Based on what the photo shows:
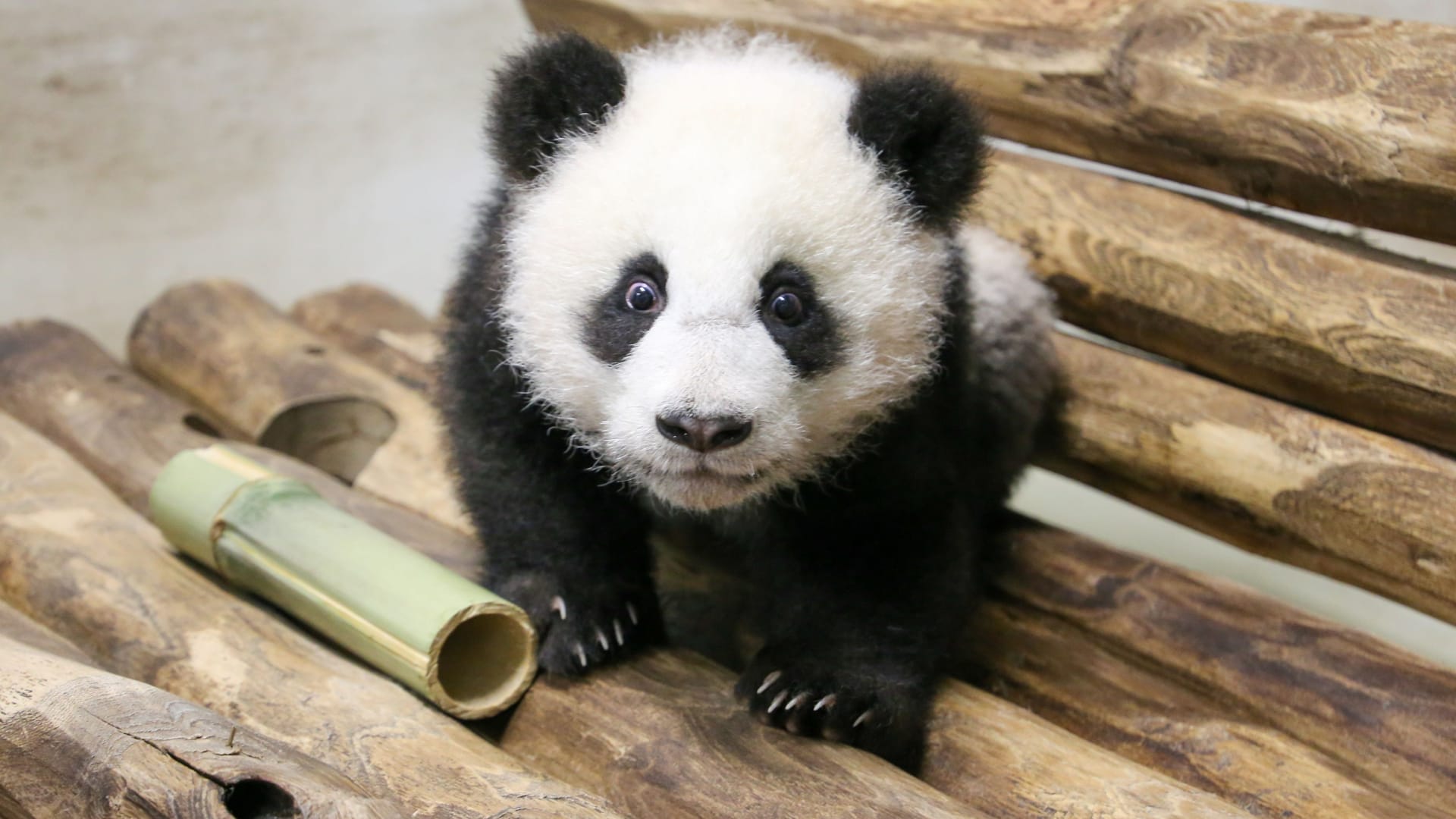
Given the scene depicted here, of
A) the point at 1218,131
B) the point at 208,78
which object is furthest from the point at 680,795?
the point at 208,78

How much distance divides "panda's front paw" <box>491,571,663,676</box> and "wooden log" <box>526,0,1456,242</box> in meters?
1.58

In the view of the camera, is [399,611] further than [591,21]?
No

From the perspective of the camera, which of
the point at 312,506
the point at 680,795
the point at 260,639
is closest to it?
the point at 680,795

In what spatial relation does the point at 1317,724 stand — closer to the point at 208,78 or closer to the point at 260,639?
the point at 260,639

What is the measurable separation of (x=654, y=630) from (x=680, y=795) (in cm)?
58

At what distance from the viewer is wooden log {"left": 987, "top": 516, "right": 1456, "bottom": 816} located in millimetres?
2506

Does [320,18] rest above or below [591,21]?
below

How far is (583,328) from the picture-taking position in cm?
230

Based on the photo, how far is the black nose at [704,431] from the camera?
2010mm

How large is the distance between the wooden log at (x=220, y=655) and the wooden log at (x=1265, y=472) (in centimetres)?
173

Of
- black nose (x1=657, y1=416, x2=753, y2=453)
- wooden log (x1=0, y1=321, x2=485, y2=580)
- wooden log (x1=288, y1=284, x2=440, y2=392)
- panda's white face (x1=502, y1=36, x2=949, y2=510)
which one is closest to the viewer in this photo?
black nose (x1=657, y1=416, x2=753, y2=453)

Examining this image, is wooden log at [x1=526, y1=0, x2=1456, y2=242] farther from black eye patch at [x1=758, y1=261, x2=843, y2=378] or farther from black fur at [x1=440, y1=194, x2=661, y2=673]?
black fur at [x1=440, y1=194, x2=661, y2=673]

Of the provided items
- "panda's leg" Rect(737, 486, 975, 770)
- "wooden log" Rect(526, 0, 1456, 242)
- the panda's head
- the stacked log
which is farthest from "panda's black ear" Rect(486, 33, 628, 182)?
"wooden log" Rect(526, 0, 1456, 242)

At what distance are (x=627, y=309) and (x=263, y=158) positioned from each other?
12.4ft
